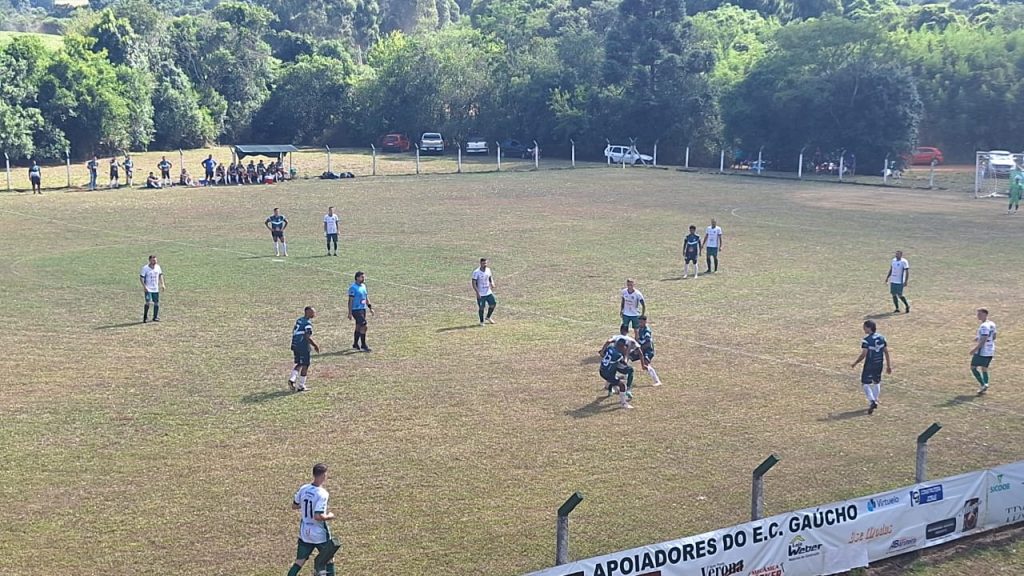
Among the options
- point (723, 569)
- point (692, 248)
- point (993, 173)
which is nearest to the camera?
point (723, 569)

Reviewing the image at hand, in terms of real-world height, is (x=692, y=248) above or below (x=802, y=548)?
above

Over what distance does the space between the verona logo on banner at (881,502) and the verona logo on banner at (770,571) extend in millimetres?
1401

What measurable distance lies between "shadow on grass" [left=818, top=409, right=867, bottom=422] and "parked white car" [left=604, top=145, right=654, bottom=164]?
62.1m

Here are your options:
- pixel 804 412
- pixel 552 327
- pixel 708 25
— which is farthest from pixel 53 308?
pixel 708 25

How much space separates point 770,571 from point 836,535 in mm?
1028

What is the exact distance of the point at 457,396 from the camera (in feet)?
67.4

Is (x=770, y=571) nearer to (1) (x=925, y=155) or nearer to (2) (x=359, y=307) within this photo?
(2) (x=359, y=307)

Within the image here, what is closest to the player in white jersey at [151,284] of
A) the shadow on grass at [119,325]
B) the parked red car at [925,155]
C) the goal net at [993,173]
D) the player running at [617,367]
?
the shadow on grass at [119,325]

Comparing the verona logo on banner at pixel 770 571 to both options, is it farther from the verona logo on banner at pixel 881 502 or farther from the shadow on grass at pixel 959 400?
the shadow on grass at pixel 959 400

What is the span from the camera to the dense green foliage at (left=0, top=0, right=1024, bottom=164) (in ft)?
249

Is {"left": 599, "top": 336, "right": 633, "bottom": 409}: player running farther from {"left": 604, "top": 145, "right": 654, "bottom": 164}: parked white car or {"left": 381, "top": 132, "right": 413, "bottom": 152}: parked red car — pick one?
{"left": 381, "top": 132, "right": 413, "bottom": 152}: parked red car

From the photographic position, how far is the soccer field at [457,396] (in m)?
14.2

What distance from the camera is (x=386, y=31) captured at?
153m

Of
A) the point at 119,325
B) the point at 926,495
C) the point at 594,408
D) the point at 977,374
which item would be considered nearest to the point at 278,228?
the point at 119,325
